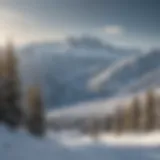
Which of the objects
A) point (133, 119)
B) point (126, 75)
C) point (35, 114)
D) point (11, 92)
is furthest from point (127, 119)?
point (11, 92)

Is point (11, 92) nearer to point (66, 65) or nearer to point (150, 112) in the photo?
point (66, 65)

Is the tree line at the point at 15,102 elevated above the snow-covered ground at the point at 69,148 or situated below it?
above

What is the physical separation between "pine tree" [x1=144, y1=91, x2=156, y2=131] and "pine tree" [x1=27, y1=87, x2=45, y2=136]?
516mm

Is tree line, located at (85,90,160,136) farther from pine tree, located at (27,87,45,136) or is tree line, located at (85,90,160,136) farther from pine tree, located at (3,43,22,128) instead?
pine tree, located at (3,43,22,128)

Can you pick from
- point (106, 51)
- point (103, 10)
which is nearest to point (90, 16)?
point (103, 10)

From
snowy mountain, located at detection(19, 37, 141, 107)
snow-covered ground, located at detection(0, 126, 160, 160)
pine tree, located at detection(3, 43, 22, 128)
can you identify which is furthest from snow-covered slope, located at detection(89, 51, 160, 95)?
pine tree, located at detection(3, 43, 22, 128)

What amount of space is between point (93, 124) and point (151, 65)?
16.3 inches

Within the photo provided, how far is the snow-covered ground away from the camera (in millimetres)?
1410

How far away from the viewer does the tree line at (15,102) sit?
1438 millimetres

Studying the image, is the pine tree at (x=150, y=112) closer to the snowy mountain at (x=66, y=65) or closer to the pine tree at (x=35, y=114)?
the snowy mountain at (x=66, y=65)

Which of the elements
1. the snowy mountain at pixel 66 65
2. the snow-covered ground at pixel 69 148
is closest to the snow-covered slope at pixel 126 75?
the snowy mountain at pixel 66 65

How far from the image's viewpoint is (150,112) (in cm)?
153

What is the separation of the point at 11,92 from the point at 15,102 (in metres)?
0.05

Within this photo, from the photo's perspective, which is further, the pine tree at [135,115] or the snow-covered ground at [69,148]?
the pine tree at [135,115]
